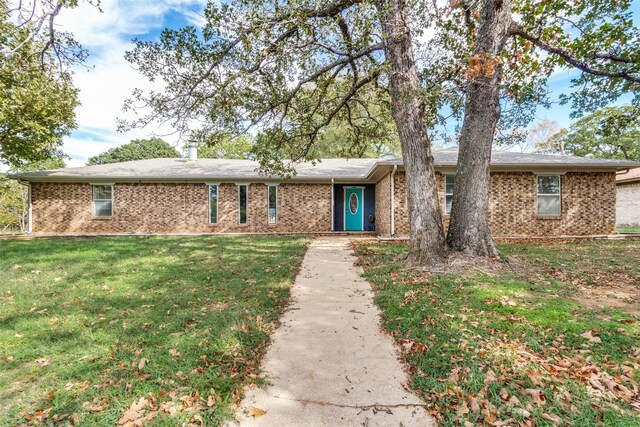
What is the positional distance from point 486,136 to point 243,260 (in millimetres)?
5788

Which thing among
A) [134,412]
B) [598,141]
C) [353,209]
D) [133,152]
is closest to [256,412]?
[134,412]

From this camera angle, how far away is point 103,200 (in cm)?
1329

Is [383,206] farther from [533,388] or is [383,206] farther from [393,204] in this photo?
[533,388]

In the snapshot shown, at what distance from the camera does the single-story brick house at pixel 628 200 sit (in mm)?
17922

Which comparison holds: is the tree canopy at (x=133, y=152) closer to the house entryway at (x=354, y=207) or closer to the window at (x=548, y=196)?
the house entryway at (x=354, y=207)

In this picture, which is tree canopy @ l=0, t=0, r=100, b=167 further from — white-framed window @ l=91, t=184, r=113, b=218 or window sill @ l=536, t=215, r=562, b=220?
window sill @ l=536, t=215, r=562, b=220

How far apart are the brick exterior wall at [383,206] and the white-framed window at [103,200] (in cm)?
1155

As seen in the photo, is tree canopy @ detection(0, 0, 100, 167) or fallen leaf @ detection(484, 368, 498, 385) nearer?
fallen leaf @ detection(484, 368, 498, 385)

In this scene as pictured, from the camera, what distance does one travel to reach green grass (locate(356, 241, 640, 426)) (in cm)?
218

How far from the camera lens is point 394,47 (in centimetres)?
603

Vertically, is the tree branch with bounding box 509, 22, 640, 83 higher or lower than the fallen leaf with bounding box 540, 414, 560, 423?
higher

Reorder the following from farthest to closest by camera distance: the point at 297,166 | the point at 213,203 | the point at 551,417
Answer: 1. the point at 297,166
2. the point at 213,203
3. the point at 551,417

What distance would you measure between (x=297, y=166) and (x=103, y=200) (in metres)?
8.59

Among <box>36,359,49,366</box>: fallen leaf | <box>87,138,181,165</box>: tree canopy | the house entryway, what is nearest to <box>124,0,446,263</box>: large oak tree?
<box>36,359,49,366</box>: fallen leaf
